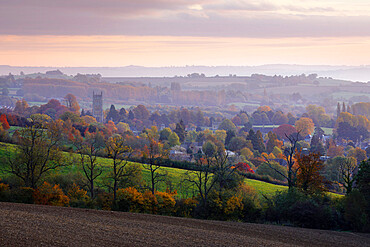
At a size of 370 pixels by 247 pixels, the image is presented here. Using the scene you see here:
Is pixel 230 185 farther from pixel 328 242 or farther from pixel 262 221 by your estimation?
pixel 328 242

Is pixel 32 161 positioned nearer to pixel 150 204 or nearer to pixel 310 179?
pixel 150 204

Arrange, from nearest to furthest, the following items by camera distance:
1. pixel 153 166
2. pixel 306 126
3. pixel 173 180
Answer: pixel 173 180
pixel 153 166
pixel 306 126

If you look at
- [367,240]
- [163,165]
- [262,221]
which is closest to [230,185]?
[262,221]

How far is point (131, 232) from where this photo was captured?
19047 mm

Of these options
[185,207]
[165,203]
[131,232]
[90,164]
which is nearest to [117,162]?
[90,164]

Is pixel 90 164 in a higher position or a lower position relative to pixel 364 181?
lower

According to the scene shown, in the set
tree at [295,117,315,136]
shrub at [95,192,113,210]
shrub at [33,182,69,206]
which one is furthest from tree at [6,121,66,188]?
tree at [295,117,315,136]

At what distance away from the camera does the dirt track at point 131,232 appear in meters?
17.0

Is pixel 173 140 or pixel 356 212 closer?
pixel 356 212

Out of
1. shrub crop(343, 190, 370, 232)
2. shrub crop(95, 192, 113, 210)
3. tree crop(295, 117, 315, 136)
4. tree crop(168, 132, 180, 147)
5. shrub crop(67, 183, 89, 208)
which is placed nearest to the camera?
shrub crop(343, 190, 370, 232)

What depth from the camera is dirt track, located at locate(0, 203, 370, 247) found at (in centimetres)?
1702

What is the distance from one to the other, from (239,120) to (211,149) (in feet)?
360

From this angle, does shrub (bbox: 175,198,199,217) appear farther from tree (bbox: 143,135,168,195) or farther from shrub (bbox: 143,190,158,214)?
tree (bbox: 143,135,168,195)

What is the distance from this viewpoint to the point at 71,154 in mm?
44938
